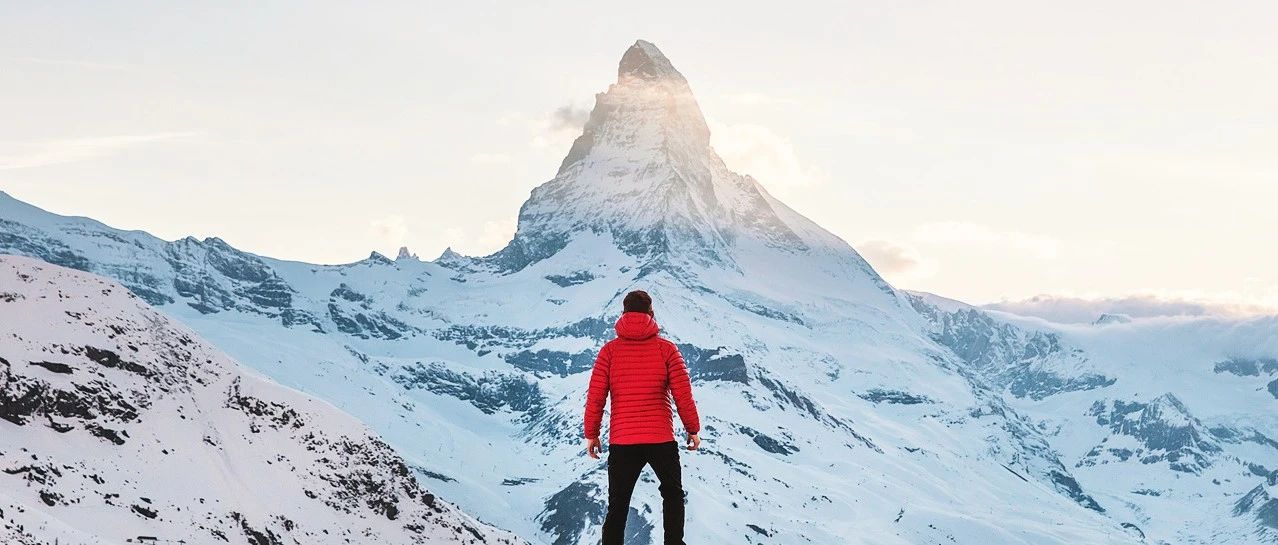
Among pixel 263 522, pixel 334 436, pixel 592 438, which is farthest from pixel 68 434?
pixel 592 438

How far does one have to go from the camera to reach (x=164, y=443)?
3937 inches

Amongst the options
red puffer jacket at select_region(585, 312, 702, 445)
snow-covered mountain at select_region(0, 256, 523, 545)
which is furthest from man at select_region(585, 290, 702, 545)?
snow-covered mountain at select_region(0, 256, 523, 545)

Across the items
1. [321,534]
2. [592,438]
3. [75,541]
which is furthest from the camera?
[321,534]

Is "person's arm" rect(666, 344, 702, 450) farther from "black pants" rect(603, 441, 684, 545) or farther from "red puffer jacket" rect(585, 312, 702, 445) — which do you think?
"black pants" rect(603, 441, 684, 545)

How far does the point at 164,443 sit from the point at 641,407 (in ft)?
250

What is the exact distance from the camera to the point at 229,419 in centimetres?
10762

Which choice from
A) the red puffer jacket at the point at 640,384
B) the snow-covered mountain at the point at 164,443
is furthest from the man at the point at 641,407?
the snow-covered mountain at the point at 164,443

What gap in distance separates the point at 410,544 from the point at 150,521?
23.1m

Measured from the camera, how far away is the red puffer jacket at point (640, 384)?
100 ft

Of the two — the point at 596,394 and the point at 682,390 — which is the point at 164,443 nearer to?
the point at 596,394

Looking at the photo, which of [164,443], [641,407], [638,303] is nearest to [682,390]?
[641,407]

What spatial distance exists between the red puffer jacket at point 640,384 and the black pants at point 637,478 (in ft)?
0.79

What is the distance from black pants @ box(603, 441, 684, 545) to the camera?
3072 centimetres

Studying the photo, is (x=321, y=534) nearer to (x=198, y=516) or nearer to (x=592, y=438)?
(x=198, y=516)
